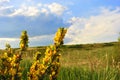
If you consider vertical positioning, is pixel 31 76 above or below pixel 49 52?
below

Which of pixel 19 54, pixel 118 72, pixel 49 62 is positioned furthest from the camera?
pixel 118 72

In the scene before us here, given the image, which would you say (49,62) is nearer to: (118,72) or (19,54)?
(19,54)

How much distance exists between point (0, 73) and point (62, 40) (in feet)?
2.71

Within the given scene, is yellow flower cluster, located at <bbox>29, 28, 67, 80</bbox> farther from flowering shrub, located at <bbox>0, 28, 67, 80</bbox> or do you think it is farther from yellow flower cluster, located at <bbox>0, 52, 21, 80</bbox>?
yellow flower cluster, located at <bbox>0, 52, 21, 80</bbox>

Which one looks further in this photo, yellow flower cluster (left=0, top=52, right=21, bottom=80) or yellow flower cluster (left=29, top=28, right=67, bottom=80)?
yellow flower cluster (left=0, top=52, right=21, bottom=80)

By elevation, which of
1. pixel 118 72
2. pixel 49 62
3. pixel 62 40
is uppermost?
pixel 62 40

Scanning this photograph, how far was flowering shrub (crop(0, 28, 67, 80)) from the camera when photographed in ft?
11.9

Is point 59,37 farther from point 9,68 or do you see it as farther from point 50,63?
point 9,68

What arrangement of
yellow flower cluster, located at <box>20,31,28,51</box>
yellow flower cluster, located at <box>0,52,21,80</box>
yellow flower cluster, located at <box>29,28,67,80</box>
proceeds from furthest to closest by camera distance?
yellow flower cluster, located at <box>20,31,28,51</box> < yellow flower cluster, located at <box>0,52,21,80</box> < yellow flower cluster, located at <box>29,28,67,80</box>

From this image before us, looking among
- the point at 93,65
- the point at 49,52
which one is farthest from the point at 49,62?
the point at 93,65

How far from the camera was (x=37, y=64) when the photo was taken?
3.76m

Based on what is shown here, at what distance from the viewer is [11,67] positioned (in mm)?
3900

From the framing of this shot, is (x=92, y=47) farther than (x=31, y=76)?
Yes

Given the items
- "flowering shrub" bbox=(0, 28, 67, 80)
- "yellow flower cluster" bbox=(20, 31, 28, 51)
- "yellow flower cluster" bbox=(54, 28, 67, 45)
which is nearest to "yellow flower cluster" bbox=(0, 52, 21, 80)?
"flowering shrub" bbox=(0, 28, 67, 80)
